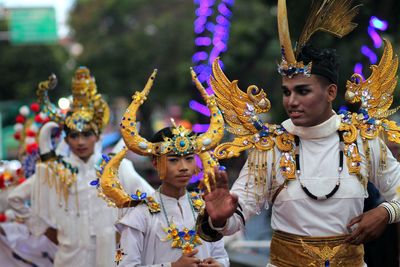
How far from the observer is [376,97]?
5008 millimetres

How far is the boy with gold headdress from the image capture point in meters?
5.16

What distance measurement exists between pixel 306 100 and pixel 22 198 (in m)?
4.25

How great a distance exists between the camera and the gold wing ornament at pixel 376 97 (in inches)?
192

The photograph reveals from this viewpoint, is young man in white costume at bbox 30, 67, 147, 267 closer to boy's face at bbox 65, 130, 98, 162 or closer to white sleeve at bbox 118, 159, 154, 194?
boy's face at bbox 65, 130, 98, 162

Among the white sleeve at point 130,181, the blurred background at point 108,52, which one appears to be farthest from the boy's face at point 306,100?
the blurred background at point 108,52

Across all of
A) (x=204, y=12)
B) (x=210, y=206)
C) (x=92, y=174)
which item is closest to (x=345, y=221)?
(x=210, y=206)

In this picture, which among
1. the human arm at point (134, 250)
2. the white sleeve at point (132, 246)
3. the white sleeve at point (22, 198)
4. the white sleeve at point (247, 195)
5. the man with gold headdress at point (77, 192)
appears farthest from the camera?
the white sleeve at point (22, 198)

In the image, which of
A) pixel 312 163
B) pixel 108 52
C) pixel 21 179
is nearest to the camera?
pixel 312 163

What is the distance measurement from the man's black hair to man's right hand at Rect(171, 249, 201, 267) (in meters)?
1.35

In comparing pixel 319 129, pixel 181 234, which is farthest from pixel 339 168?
pixel 181 234

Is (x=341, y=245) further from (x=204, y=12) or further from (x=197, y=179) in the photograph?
(x=204, y=12)

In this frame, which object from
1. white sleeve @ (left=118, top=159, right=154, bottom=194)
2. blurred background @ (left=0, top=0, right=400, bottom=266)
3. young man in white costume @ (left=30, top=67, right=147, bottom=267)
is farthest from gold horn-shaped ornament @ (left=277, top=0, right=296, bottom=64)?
blurred background @ (left=0, top=0, right=400, bottom=266)

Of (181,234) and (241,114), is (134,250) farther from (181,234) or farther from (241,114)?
(241,114)

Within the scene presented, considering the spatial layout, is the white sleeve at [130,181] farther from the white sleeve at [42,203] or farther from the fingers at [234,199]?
the fingers at [234,199]
